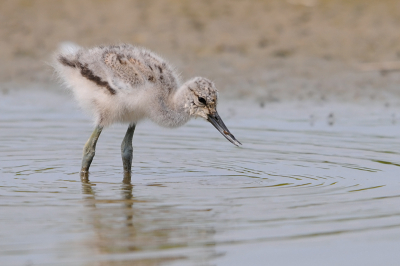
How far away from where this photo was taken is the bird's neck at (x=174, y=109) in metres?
6.53

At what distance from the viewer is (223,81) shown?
1126cm

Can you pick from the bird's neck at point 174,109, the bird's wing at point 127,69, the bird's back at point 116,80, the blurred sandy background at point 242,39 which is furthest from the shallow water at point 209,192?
the blurred sandy background at point 242,39

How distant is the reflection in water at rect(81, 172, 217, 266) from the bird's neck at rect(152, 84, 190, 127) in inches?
37.9

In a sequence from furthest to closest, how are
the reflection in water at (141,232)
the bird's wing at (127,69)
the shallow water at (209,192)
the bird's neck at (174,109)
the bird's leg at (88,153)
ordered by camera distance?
1. the bird's leg at (88,153)
2. the bird's neck at (174,109)
3. the bird's wing at (127,69)
4. the shallow water at (209,192)
5. the reflection in water at (141,232)

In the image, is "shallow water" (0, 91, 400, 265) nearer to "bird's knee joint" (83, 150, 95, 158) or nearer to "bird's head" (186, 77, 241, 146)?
"bird's knee joint" (83, 150, 95, 158)

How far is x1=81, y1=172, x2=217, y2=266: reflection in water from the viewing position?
14.1 feet

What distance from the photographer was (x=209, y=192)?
19.3 ft

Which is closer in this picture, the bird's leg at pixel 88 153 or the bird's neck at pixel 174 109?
the bird's neck at pixel 174 109

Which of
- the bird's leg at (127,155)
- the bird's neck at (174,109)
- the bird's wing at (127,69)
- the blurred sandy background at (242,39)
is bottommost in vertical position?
the bird's leg at (127,155)

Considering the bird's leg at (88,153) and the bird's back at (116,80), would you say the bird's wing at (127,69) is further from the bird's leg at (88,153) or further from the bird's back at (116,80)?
the bird's leg at (88,153)

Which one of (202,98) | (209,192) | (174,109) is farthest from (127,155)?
(209,192)

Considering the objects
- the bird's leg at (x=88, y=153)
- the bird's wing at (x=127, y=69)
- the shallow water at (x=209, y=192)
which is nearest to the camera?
the shallow water at (x=209, y=192)

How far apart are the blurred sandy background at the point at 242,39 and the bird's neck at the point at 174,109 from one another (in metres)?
4.03

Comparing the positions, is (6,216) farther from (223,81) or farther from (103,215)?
(223,81)
